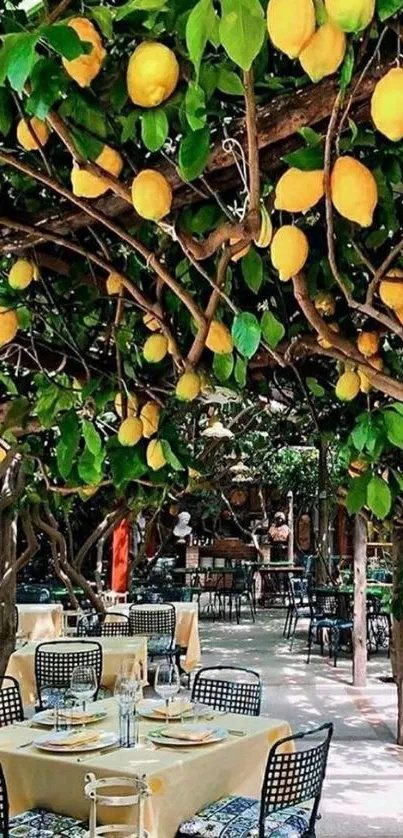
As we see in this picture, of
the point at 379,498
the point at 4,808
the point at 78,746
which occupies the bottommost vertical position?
the point at 4,808

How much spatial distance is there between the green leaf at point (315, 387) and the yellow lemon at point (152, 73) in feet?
4.45

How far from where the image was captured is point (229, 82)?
3.24 feet

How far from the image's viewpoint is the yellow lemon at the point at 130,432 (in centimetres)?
194

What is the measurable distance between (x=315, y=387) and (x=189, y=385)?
1.89 feet

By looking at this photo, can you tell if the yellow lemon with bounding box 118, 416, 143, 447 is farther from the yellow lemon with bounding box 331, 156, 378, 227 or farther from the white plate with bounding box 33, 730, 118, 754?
the white plate with bounding box 33, 730, 118, 754

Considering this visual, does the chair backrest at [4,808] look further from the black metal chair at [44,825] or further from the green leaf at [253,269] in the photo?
the green leaf at [253,269]

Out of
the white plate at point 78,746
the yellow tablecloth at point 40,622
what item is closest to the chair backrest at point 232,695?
the white plate at point 78,746

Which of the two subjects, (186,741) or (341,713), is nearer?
(186,741)

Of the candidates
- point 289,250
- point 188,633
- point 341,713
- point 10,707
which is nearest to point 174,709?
point 10,707

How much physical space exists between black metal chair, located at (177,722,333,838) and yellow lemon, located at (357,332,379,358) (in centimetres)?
160

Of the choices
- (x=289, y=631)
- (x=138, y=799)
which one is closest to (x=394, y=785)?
(x=138, y=799)

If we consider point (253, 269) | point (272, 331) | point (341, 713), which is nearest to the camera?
point (253, 269)

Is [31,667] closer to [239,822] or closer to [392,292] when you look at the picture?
[239,822]

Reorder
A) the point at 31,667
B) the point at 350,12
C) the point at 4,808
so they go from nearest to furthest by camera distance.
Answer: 1. the point at 350,12
2. the point at 4,808
3. the point at 31,667
